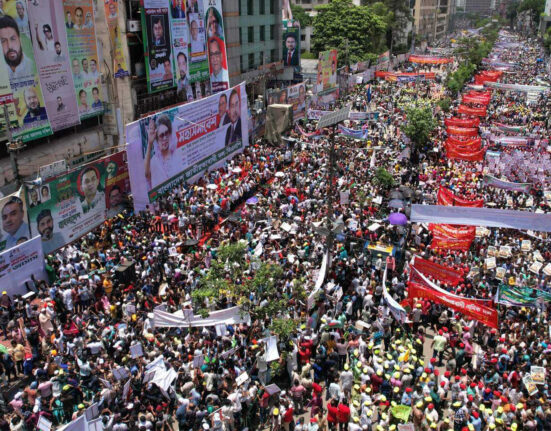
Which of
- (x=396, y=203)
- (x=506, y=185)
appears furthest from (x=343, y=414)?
(x=506, y=185)

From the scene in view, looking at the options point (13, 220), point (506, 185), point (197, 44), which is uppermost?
point (197, 44)

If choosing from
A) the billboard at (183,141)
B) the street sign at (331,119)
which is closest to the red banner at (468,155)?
the billboard at (183,141)

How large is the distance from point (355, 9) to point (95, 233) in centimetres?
5900

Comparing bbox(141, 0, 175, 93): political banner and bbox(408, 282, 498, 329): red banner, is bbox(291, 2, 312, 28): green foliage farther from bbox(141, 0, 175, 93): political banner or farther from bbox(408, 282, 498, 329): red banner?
bbox(408, 282, 498, 329): red banner

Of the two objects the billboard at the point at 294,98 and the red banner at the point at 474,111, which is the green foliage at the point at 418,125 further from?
the red banner at the point at 474,111

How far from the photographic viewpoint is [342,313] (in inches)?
595

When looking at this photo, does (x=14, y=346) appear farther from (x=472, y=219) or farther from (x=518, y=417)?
(x=472, y=219)

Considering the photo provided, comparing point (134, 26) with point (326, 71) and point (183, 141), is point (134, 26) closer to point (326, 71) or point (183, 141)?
Result: point (183, 141)

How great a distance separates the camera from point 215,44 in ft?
121

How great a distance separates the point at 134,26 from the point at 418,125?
18.0 metres

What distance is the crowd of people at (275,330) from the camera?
11.5 metres

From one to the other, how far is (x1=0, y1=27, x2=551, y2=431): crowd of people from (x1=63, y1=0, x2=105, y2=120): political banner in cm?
764

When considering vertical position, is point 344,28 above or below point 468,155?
above

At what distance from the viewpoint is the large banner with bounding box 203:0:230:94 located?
115 feet
